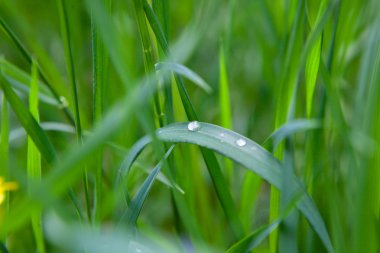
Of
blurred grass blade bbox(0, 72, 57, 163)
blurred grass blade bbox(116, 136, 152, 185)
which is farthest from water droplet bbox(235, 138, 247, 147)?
blurred grass blade bbox(0, 72, 57, 163)

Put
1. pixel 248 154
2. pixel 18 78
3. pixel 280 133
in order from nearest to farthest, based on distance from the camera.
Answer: pixel 248 154 → pixel 280 133 → pixel 18 78

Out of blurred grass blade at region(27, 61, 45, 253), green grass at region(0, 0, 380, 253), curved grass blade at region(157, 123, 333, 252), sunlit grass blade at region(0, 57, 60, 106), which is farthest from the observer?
sunlit grass blade at region(0, 57, 60, 106)

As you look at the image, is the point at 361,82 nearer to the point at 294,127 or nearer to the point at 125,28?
the point at 294,127

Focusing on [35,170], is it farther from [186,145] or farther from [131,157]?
[186,145]

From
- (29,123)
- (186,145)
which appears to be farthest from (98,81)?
(186,145)

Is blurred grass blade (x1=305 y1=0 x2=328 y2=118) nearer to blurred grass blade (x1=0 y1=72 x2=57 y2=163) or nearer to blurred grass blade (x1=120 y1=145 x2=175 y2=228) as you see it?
blurred grass blade (x1=120 y1=145 x2=175 y2=228)

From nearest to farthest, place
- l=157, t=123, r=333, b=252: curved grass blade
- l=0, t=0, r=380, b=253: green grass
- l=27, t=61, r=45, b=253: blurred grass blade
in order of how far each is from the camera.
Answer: l=0, t=0, r=380, b=253: green grass
l=157, t=123, r=333, b=252: curved grass blade
l=27, t=61, r=45, b=253: blurred grass blade

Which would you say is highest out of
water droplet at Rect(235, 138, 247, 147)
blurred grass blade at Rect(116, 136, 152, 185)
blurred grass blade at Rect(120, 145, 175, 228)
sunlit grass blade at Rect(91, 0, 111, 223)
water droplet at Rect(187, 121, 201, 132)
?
sunlit grass blade at Rect(91, 0, 111, 223)

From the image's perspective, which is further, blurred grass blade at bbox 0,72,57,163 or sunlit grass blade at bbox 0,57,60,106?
sunlit grass blade at bbox 0,57,60,106
